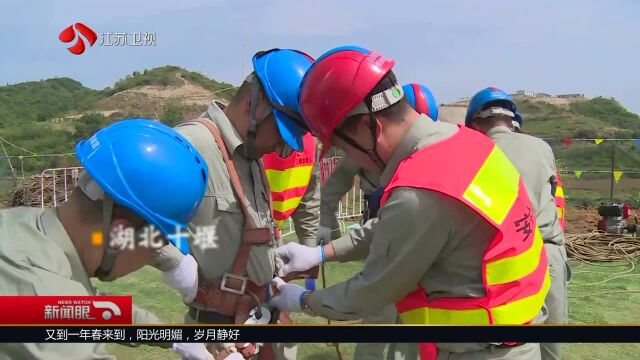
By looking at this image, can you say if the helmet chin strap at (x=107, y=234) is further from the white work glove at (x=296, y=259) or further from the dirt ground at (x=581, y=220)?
the dirt ground at (x=581, y=220)

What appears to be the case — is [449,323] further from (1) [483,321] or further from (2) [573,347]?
(2) [573,347]

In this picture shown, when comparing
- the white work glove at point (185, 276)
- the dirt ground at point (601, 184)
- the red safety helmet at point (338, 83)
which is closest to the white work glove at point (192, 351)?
the white work glove at point (185, 276)

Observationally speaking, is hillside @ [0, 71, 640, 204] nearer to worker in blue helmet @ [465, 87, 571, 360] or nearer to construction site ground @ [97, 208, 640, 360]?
worker in blue helmet @ [465, 87, 571, 360]

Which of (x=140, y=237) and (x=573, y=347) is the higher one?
(x=140, y=237)

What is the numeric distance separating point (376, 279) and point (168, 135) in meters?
0.83

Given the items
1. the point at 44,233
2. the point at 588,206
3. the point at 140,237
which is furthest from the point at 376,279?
the point at 588,206

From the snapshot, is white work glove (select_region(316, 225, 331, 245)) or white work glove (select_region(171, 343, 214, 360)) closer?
white work glove (select_region(171, 343, 214, 360))

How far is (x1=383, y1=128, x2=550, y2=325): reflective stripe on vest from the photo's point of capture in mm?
1536

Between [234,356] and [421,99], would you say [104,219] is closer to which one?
[234,356]

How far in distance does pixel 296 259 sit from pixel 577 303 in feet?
13.4

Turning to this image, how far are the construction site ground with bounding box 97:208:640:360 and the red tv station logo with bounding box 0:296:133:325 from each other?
87.3 inches

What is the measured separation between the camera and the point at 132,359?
394 cm

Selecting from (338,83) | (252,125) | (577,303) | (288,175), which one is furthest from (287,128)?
(577,303)

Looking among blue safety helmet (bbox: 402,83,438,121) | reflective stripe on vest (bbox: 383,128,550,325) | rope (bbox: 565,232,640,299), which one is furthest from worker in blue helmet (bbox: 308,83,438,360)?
rope (bbox: 565,232,640,299)
